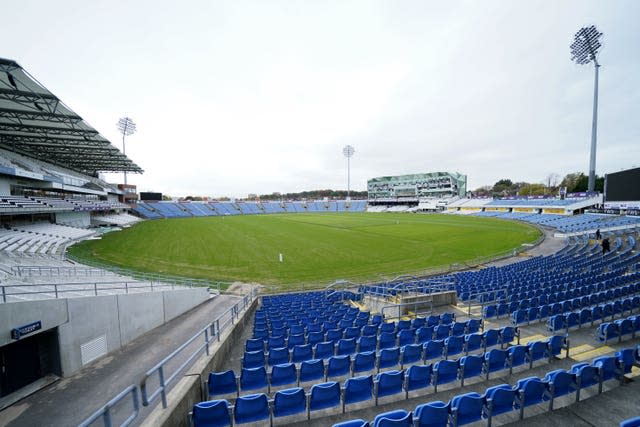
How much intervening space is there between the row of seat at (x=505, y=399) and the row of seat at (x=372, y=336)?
2780 mm

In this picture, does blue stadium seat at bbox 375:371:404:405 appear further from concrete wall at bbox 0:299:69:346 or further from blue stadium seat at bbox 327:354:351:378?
concrete wall at bbox 0:299:69:346

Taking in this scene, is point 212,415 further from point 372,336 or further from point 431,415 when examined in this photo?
point 372,336

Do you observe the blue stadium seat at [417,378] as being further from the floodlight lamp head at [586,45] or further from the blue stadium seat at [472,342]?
the floodlight lamp head at [586,45]

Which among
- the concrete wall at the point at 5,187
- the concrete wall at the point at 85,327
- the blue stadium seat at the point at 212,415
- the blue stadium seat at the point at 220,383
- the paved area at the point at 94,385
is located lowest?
the paved area at the point at 94,385

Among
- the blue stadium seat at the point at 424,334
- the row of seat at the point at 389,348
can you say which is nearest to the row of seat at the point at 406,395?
the row of seat at the point at 389,348

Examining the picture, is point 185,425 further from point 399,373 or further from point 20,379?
point 20,379

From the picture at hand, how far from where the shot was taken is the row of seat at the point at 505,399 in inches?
148

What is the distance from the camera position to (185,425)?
14.6ft

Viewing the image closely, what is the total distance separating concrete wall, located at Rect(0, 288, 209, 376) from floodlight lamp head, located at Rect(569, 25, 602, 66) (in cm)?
6534

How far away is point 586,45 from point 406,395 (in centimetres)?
6387

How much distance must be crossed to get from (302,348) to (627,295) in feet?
40.9

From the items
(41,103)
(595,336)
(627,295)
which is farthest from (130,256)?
(627,295)

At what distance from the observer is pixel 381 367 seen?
20.3 ft

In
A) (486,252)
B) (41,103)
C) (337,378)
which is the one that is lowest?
(486,252)
